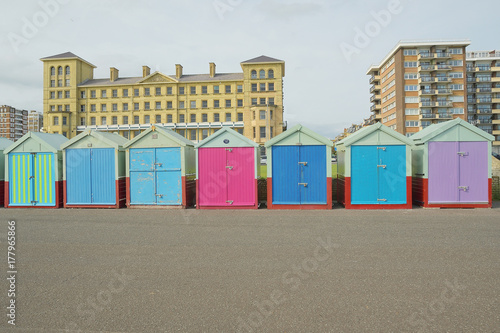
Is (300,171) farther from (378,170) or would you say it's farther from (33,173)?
(33,173)

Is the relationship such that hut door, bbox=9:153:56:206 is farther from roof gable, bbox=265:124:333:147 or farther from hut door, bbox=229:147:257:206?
roof gable, bbox=265:124:333:147

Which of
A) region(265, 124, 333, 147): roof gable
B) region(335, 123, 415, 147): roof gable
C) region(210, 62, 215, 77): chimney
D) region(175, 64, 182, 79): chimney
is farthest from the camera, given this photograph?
region(175, 64, 182, 79): chimney

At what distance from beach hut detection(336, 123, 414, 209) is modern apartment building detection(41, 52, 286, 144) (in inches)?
2096

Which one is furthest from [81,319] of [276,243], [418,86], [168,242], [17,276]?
[418,86]

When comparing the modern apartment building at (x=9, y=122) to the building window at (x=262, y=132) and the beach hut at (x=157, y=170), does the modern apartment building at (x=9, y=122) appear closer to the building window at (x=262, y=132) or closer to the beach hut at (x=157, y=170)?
the building window at (x=262, y=132)

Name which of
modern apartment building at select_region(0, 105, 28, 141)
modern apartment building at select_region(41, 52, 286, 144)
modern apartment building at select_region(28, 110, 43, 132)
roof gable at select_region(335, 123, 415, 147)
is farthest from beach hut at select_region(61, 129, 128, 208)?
modern apartment building at select_region(28, 110, 43, 132)

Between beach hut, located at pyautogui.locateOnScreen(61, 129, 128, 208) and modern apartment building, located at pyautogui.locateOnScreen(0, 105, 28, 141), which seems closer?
beach hut, located at pyautogui.locateOnScreen(61, 129, 128, 208)

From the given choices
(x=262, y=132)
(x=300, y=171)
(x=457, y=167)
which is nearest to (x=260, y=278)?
(x=300, y=171)

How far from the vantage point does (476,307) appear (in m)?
4.07

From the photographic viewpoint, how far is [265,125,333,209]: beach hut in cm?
1280

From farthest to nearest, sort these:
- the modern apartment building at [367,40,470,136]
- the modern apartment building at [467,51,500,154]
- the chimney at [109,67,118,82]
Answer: the chimney at [109,67,118,82]
the modern apartment building at [467,51,500,154]
the modern apartment building at [367,40,470,136]

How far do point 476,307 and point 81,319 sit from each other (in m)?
4.43

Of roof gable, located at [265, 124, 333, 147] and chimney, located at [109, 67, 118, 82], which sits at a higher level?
chimney, located at [109, 67, 118, 82]

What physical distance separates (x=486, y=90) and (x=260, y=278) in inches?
3454
